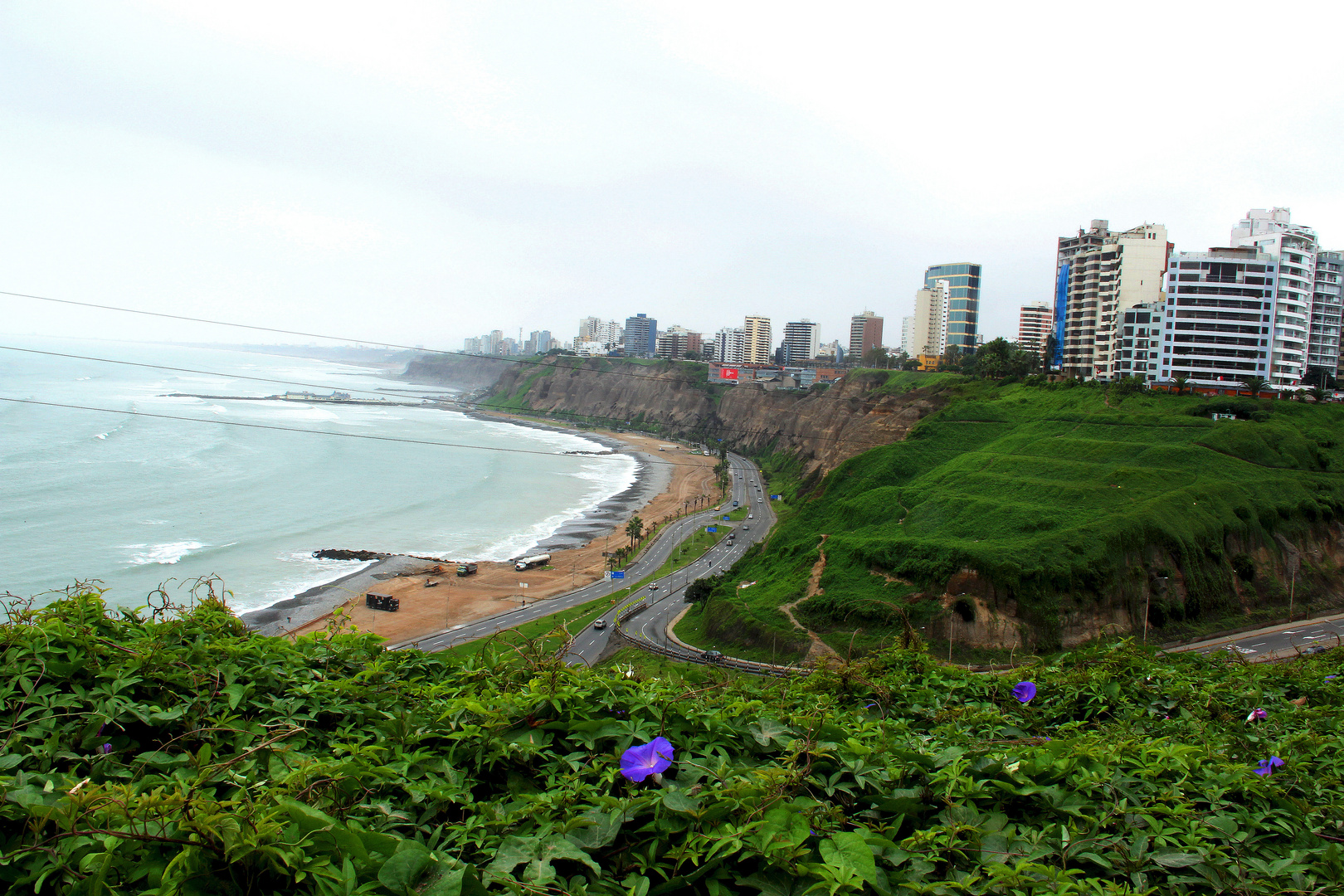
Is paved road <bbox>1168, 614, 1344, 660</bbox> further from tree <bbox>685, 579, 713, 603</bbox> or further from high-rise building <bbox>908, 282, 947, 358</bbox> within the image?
high-rise building <bbox>908, 282, 947, 358</bbox>

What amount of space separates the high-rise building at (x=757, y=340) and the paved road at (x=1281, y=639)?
393ft

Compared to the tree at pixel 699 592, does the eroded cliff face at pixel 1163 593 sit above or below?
above

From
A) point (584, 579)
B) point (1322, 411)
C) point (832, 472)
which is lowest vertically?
point (584, 579)

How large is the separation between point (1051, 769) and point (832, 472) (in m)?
48.0

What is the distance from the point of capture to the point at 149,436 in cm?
7506

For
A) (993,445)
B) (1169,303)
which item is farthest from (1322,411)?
(993,445)

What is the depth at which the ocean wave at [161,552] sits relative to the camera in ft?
122

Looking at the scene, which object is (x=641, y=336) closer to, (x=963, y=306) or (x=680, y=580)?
(x=963, y=306)

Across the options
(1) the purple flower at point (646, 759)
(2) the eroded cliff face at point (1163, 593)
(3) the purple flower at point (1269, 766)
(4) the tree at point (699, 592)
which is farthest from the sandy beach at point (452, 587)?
(2) the eroded cliff face at point (1163, 593)

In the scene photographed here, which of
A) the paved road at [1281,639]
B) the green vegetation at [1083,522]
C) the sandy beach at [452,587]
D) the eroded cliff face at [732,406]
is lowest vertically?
the sandy beach at [452,587]

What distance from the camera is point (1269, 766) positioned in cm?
450

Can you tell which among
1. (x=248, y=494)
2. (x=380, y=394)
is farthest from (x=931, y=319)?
(x=380, y=394)

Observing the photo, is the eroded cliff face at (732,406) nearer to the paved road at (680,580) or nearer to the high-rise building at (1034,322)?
the paved road at (680,580)

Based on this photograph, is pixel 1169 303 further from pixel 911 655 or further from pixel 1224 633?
pixel 911 655
